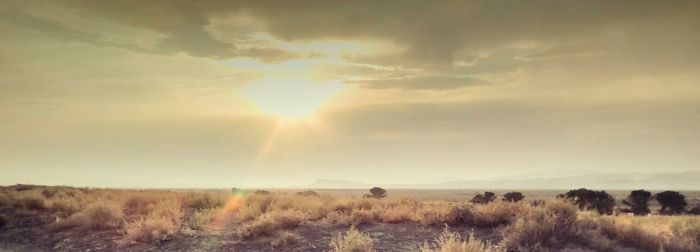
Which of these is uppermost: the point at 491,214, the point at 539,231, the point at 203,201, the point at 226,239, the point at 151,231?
the point at 203,201

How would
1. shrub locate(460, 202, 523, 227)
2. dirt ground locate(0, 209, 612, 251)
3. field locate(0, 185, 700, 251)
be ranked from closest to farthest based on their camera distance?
field locate(0, 185, 700, 251), dirt ground locate(0, 209, 612, 251), shrub locate(460, 202, 523, 227)

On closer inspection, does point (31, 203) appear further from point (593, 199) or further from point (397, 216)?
point (593, 199)

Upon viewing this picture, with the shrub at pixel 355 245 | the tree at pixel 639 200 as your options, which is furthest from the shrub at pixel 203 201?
the tree at pixel 639 200

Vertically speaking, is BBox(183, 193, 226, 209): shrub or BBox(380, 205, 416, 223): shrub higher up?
BBox(183, 193, 226, 209): shrub

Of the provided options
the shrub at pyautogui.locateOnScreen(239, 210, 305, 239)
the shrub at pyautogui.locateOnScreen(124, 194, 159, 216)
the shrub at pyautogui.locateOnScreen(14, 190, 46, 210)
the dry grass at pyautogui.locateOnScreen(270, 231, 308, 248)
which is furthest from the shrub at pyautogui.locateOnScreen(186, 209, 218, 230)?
the shrub at pyautogui.locateOnScreen(14, 190, 46, 210)

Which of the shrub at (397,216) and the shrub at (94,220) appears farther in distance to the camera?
the shrub at (94,220)

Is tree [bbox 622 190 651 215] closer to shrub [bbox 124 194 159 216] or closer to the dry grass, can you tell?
shrub [bbox 124 194 159 216]

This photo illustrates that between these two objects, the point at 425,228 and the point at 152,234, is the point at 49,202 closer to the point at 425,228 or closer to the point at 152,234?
the point at 152,234

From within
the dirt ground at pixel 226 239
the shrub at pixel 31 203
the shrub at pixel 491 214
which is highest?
the shrub at pixel 31 203

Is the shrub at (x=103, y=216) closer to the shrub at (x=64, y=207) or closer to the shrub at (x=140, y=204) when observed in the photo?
the shrub at (x=140, y=204)

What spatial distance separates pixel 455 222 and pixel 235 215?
8.04m

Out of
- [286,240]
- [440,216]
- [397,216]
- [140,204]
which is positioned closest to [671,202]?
[397,216]

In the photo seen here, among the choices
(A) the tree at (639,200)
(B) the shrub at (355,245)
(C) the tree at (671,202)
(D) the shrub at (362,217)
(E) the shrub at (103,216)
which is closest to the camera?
(B) the shrub at (355,245)

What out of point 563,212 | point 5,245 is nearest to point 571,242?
point 563,212
